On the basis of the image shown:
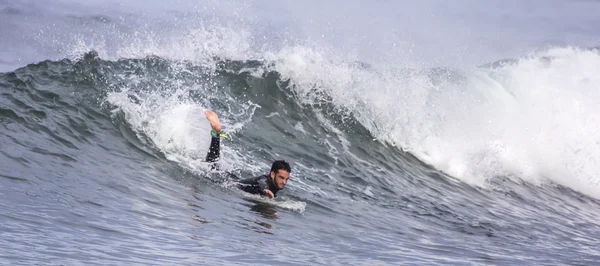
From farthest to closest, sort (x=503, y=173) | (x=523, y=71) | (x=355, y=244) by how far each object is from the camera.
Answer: (x=523, y=71) → (x=503, y=173) → (x=355, y=244)

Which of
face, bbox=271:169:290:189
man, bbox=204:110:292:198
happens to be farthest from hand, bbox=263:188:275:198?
face, bbox=271:169:290:189

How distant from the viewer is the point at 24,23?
125 ft

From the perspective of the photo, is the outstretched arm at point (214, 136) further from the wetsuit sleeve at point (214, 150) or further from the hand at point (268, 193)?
the hand at point (268, 193)

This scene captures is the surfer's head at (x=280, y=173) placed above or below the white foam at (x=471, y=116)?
below

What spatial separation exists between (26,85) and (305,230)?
6.49 metres

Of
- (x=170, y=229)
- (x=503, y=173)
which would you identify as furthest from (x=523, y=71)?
(x=170, y=229)

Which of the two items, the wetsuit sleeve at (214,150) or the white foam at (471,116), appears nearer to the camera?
the wetsuit sleeve at (214,150)

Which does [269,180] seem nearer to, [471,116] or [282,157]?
[282,157]

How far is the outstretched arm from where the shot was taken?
10406 mm

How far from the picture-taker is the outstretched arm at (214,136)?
10.4m

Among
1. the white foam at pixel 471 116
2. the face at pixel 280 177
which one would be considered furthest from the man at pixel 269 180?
the white foam at pixel 471 116

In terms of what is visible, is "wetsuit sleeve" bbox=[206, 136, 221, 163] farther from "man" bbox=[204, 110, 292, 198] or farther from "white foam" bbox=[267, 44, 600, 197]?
"white foam" bbox=[267, 44, 600, 197]

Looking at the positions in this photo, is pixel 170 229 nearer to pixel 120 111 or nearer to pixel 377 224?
pixel 377 224

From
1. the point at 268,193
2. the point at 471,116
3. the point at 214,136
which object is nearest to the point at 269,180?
the point at 268,193
